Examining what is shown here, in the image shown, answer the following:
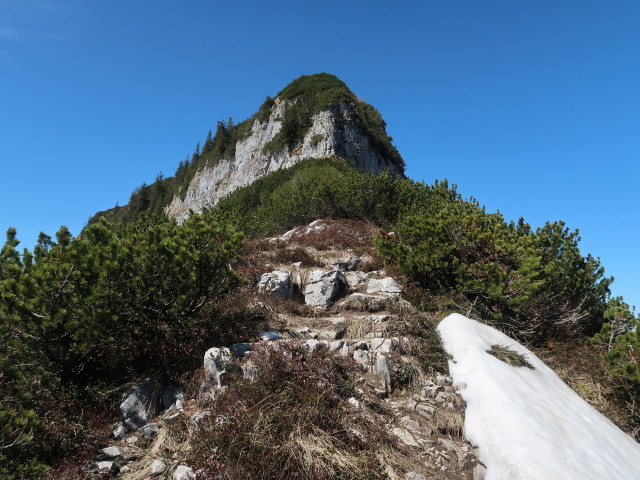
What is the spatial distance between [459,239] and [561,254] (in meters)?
3.05

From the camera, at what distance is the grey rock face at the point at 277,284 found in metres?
8.37

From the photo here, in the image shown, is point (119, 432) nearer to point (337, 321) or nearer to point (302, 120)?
point (337, 321)

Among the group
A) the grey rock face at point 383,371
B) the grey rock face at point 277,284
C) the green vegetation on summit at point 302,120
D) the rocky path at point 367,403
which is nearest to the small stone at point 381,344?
the rocky path at point 367,403

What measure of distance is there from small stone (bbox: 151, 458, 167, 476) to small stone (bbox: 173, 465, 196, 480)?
199mm

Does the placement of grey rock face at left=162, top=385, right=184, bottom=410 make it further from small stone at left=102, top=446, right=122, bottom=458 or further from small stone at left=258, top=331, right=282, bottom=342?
small stone at left=258, top=331, right=282, bottom=342

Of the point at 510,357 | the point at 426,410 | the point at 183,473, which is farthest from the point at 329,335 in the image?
the point at 183,473

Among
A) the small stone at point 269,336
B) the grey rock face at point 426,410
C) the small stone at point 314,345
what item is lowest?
the grey rock face at point 426,410

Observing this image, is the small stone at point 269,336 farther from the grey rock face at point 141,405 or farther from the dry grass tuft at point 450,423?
the dry grass tuft at point 450,423

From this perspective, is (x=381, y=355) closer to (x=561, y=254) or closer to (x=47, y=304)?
(x=47, y=304)

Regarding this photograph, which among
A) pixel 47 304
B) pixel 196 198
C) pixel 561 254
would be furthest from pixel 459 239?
pixel 196 198

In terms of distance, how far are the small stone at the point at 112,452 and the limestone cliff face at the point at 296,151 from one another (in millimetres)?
33522

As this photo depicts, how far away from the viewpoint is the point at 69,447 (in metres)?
3.89

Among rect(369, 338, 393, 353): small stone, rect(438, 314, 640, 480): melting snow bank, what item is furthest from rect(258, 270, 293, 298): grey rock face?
rect(438, 314, 640, 480): melting snow bank

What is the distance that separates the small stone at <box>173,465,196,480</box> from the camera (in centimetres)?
347
